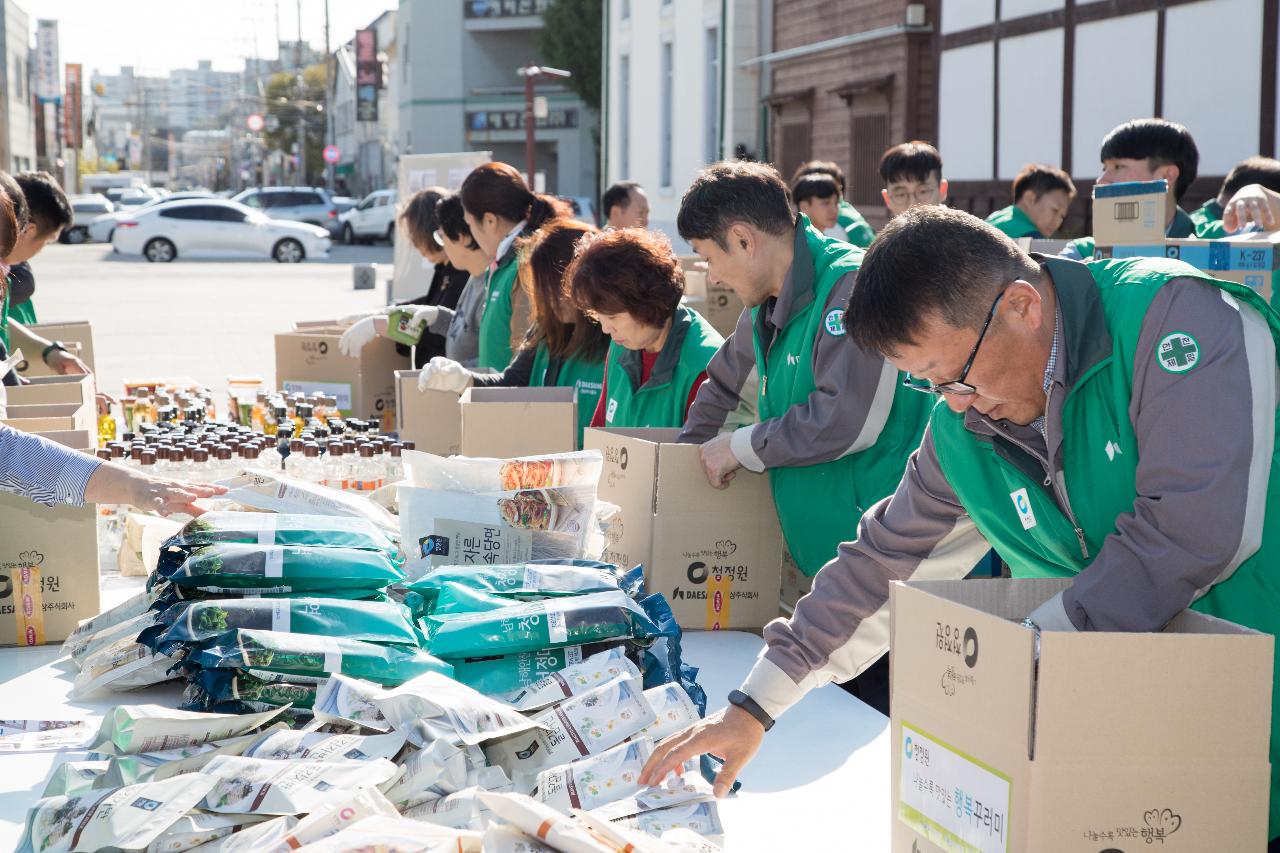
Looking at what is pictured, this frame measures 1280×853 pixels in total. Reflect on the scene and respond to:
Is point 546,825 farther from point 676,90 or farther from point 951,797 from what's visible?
point 676,90

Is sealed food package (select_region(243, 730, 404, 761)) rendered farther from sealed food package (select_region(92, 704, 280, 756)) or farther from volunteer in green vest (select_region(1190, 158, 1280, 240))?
volunteer in green vest (select_region(1190, 158, 1280, 240))

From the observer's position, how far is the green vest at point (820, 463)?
3.07m

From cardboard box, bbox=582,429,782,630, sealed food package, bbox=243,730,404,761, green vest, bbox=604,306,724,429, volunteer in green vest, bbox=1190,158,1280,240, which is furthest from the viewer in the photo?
volunteer in green vest, bbox=1190,158,1280,240

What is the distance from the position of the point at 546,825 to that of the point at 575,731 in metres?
0.50

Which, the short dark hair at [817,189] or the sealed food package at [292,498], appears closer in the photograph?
the sealed food package at [292,498]

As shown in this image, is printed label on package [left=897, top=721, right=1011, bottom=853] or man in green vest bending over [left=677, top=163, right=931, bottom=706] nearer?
printed label on package [left=897, top=721, right=1011, bottom=853]

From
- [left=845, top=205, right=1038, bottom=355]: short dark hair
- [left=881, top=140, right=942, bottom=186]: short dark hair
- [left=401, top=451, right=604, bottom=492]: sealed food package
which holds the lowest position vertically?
[left=401, top=451, right=604, bottom=492]: sealed food package

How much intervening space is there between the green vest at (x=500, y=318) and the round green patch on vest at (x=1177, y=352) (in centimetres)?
339

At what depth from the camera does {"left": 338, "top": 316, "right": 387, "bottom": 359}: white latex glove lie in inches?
215

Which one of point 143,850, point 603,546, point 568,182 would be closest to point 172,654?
point 143,850

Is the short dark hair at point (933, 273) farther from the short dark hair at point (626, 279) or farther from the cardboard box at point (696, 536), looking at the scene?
the short dark hair at point (626, 279)

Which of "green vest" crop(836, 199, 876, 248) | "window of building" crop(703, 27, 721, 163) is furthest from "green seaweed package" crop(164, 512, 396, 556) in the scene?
"window of building" crop(703, 27, 721, 163)

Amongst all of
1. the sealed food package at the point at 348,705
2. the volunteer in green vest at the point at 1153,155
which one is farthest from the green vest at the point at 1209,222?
the sealed food package at the point at 348,705

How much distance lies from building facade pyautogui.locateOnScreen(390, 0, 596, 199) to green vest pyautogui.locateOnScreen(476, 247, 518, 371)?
1468 inches
